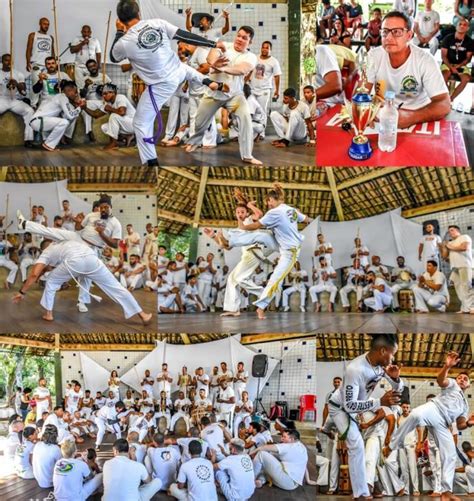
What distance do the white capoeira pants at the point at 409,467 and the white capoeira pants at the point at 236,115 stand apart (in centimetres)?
215

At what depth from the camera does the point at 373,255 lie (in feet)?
25.1

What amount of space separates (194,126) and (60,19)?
1088 millimetres

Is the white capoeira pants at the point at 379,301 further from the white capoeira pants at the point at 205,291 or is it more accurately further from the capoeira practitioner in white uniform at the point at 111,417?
the capoeira practitioner in white uniform at the point at 111,417

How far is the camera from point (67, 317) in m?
7.75

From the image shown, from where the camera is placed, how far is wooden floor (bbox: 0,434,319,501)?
7.62 m

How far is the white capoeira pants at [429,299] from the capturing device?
7.67 m

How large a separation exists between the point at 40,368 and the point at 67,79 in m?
1.89

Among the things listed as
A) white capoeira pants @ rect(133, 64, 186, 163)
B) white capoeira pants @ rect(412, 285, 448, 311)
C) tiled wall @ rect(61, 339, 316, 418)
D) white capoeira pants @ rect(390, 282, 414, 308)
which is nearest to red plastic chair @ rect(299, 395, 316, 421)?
tiled wall @ rect(61, 339, 316, 418)

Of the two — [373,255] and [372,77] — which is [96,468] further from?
[372,77]

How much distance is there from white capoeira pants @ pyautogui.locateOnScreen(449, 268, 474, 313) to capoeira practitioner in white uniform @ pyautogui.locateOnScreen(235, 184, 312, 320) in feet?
3.28

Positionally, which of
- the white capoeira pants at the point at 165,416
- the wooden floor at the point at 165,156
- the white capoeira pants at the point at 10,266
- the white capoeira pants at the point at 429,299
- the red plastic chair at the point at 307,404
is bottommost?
the white capoeira pants at the point at 165,416

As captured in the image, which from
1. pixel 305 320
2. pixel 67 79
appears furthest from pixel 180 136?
pixel 305 320

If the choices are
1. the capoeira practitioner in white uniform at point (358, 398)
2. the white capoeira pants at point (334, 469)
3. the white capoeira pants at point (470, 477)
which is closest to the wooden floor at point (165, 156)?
the capoeira practitioner in white uniform at point (358, 398)

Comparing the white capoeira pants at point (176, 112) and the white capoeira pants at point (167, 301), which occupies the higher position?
the white capoeira pants at point (176, 112)
